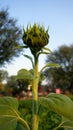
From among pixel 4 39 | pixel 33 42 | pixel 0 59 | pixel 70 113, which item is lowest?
pixel 70 113

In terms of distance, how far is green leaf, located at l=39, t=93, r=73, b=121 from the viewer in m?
1.47

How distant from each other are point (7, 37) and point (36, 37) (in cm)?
4146

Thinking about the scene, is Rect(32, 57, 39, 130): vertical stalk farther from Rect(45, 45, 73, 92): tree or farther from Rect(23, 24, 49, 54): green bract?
Rect(45, 45, 73, 92): tree

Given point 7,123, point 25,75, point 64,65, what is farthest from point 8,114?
point 64,65

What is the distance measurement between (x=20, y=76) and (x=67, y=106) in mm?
223

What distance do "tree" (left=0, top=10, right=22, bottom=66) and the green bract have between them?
37779 millimetres

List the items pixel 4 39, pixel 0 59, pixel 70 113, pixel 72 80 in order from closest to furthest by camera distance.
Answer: pixel 70 113 < pixel 0 59 < pixel 4 39 < pixel 72 80

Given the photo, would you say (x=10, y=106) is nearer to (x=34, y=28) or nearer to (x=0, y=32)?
(x=34, y=28)

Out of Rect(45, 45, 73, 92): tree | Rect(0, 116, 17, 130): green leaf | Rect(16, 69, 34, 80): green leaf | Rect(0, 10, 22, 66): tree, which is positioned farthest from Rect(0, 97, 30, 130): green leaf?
Rect(45, 45, 73, 92): tree

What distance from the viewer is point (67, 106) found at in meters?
1.49

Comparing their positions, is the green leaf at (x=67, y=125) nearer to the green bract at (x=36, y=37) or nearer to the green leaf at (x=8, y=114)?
the green leaf at (x=8, y=114)

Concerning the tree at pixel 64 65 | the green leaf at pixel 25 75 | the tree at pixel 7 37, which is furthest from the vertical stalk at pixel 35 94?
the tree at pixel 64 65

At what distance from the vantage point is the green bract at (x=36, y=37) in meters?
1.51

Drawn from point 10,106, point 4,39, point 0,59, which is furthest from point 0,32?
point 10,106
